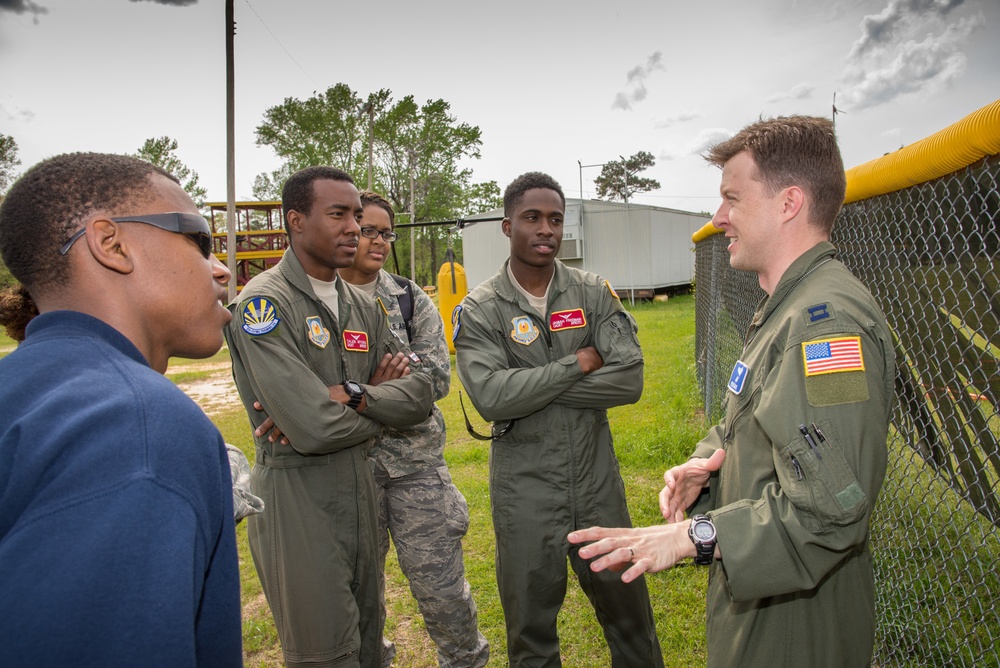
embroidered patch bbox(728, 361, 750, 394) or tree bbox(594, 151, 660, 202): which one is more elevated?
tree bbox(594, 151, 660, 202)

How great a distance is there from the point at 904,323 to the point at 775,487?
1398 millimetres

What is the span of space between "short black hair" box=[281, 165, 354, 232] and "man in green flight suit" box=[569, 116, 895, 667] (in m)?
1.96

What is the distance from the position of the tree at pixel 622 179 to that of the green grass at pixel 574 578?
61.4m

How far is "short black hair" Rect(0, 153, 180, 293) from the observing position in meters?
1.17

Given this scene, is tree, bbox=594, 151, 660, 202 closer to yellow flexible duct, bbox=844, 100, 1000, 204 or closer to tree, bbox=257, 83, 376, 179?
tree, bbox=257, 83, 376, 179

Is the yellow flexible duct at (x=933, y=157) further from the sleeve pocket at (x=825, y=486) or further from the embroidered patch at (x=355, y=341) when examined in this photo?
the embroidered patch at (x=355, y=341)

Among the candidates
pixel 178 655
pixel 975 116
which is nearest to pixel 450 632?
pixel 178 655

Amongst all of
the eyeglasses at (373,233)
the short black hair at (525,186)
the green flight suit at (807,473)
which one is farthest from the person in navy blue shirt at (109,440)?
the eyeglasses at (373,233)

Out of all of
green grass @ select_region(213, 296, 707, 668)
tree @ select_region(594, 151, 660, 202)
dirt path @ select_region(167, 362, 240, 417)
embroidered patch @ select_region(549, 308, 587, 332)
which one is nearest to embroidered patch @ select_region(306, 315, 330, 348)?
embroidered patch @ select_region(549, 308, 587, 332)

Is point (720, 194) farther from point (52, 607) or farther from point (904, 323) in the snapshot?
point (52, 607)

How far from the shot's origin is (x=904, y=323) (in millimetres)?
2424

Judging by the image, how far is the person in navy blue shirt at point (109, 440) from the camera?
807mm

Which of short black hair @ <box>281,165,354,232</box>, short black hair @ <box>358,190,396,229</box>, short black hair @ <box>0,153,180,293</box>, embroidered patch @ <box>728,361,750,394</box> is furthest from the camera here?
short black hair @ <box>358,190,396,229</box>

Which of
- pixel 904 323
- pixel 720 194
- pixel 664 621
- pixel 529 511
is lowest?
pixel 664 621
